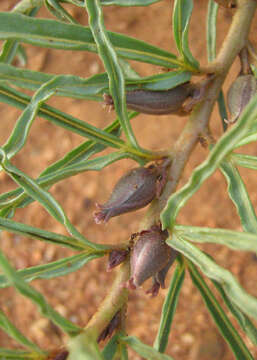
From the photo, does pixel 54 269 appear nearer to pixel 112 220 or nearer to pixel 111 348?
pixel 111 348

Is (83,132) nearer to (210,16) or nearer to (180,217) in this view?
(210,16)

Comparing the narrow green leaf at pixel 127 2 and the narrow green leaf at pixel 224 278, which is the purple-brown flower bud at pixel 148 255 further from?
the narrow green leaf at pixel 127 2

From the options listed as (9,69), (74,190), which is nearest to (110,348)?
(9,69)

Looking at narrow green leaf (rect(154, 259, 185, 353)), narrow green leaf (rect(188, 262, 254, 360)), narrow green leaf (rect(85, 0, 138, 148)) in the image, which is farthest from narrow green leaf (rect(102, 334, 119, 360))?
Answer: narrow green leaf (rect(85, 0, 138, 148))

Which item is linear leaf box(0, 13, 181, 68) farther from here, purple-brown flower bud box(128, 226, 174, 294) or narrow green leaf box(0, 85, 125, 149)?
purple-brown flower bud box(128, 226, 174, 294)

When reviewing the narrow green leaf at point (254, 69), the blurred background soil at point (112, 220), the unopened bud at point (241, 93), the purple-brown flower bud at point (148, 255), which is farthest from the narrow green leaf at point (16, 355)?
the blurred background soil at point (112, 220)

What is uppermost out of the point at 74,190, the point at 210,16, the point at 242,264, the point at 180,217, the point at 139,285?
the point at 210,16
